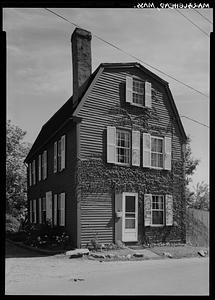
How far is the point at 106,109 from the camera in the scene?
1340cm

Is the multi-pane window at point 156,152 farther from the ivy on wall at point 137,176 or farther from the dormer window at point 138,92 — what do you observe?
the dormer window at point 138,92

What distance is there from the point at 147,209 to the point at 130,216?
2.05 feet

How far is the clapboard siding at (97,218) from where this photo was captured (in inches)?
496

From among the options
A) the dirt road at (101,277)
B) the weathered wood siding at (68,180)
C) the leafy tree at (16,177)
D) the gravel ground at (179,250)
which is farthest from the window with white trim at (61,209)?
the gravel ground at (179,250)

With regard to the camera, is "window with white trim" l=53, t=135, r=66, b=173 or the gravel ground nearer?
the gravel ground

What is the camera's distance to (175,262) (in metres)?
11.5

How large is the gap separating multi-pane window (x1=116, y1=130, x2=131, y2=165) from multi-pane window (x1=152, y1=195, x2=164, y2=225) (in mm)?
1552

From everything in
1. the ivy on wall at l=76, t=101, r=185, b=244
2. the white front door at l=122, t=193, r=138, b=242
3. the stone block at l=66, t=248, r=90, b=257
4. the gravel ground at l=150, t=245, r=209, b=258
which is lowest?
the gravel ground at l=150, t=245, r=209, b=258

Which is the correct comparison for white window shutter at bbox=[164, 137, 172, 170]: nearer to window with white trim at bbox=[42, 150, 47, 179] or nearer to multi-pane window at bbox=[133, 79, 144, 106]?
multi-pane window at bbox=[133, 79, 144, 106]

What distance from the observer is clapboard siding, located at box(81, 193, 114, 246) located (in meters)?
12.6

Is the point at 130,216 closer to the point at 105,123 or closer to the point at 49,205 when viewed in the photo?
the point at 105,123

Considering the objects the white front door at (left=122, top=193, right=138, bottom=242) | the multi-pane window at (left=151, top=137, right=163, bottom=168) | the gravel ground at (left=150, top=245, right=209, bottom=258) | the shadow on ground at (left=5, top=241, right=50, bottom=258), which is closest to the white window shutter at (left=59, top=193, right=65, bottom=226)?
the shadow on ground at (left=5, top=241, right=50, bottom=258)

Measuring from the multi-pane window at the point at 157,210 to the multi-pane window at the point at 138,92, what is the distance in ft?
10.3

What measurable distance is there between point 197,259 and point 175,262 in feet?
3.86
